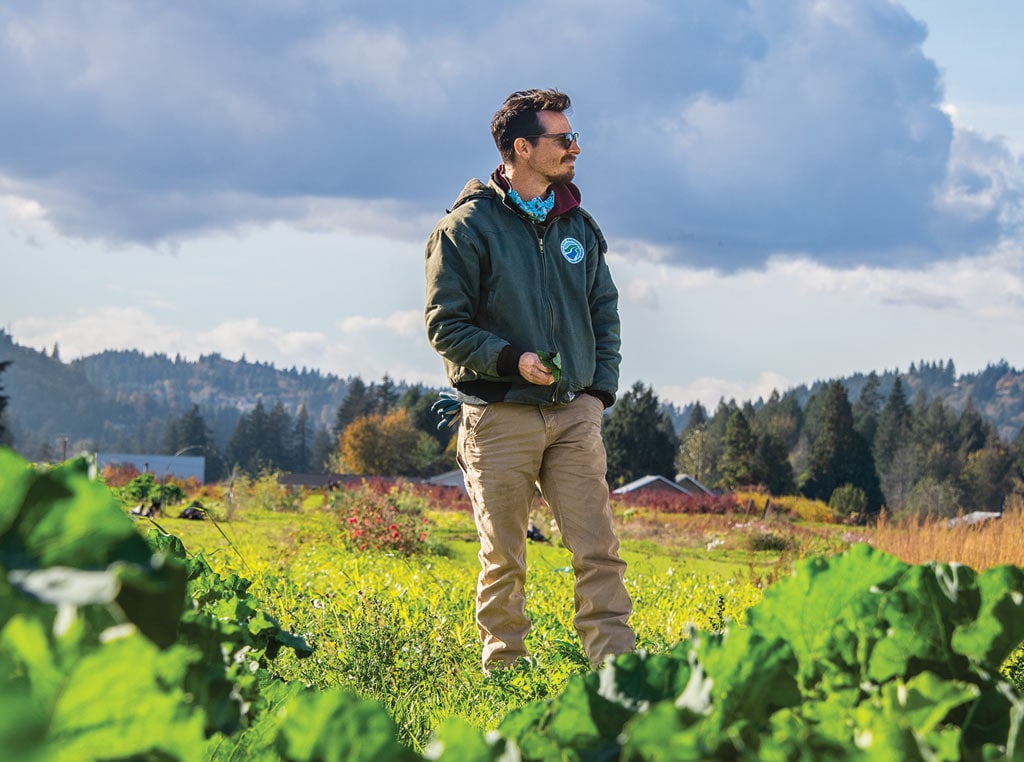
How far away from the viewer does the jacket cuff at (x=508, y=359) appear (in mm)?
3623

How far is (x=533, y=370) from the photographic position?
355 cm

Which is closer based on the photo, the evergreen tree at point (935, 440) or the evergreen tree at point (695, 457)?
the evergreen tree at point (935, 440)

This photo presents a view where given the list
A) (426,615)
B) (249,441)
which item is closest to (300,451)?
(249,441)

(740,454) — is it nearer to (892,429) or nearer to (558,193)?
(892,429)

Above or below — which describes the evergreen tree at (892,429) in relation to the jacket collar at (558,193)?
above

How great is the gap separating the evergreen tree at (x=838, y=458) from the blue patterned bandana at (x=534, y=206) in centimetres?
5530

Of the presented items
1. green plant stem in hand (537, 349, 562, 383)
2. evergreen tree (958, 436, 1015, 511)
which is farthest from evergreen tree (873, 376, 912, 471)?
green plant stem in hand (537, 349, 562, 383)

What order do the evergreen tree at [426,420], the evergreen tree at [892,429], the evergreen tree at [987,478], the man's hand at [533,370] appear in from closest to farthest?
the man's hand at [533,370]
the evergreen tree at [987,478]
the evergreen tree at [426,420]
the evergreen tree at [892,429]

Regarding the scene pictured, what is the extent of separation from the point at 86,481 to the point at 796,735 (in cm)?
64

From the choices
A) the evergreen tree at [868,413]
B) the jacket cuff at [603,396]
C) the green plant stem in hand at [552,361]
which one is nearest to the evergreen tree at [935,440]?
the evergreen tree at [868,413]

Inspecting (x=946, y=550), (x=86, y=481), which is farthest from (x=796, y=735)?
(x=946, y=550)

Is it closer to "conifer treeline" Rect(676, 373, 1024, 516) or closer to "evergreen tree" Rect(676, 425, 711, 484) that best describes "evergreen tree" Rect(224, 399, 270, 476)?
"conifer treeline" Rect(676, 373, 1024, 516)

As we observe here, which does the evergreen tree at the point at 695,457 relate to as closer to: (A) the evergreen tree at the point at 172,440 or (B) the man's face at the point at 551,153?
A: (A) the evergreen tree at the point at 172,440

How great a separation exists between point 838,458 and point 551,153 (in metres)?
56.6
